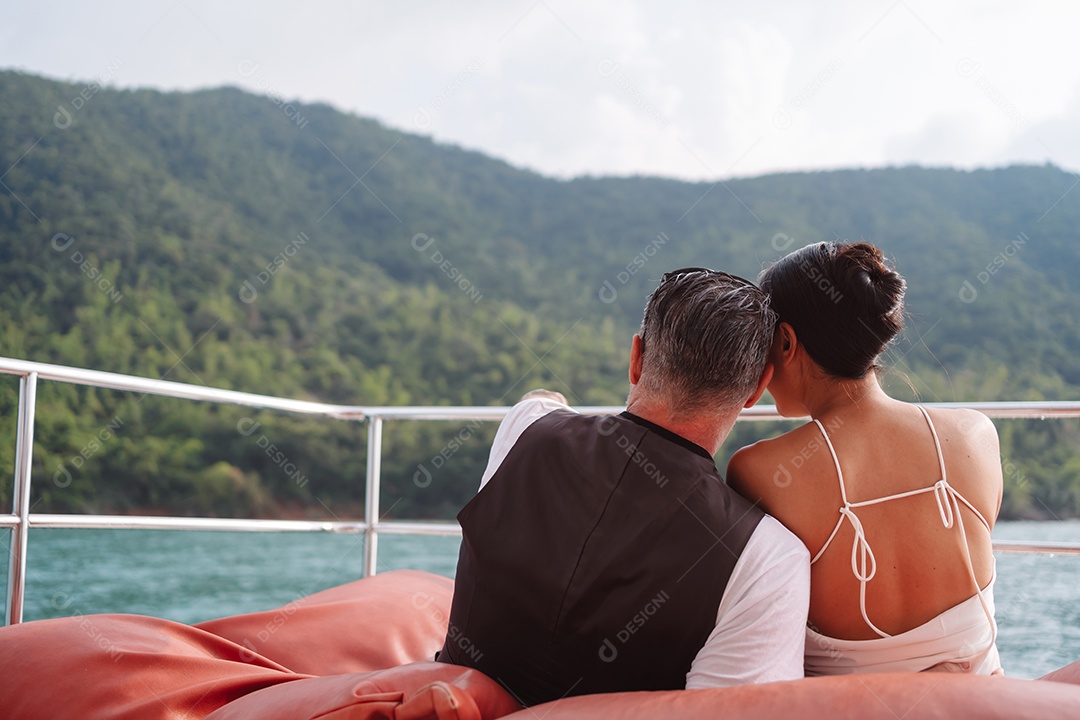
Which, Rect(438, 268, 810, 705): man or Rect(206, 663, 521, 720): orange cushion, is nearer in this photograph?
Rect(206, 663, 521, 720): orange cushion

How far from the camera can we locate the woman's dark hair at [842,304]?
1323mm

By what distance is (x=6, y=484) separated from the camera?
55.7 ft

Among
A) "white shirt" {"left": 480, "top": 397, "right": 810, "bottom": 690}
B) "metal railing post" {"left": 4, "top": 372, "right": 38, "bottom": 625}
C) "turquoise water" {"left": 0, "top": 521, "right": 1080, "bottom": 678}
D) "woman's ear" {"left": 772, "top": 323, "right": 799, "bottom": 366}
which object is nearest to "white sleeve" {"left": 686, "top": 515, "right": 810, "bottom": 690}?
"white shirt" {"left": 480, "top": 397, "right": 810, "bottom": 690}

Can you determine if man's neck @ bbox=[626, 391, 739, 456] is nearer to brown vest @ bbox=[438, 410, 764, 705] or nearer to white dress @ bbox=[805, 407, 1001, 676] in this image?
brown vest @ bbox=[438, 410, 764, 705]

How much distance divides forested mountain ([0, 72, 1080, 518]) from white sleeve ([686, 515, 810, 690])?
16.2 metres

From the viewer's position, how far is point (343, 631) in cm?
172

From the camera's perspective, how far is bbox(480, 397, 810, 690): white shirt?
3.54ft

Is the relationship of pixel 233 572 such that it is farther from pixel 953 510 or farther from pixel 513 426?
pixel 953 510

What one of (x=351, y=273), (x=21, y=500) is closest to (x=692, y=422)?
(x=21, y=500)

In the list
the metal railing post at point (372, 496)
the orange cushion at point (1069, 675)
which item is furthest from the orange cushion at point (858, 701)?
the metal railing post at point (372, 496)

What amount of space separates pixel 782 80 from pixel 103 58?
22906 mm

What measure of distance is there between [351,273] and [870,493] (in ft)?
84.5

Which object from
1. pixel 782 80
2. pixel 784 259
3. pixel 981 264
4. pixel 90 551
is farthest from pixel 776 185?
pixel 784 259

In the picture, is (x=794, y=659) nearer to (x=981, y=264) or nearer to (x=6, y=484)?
(x=6, y=484)
